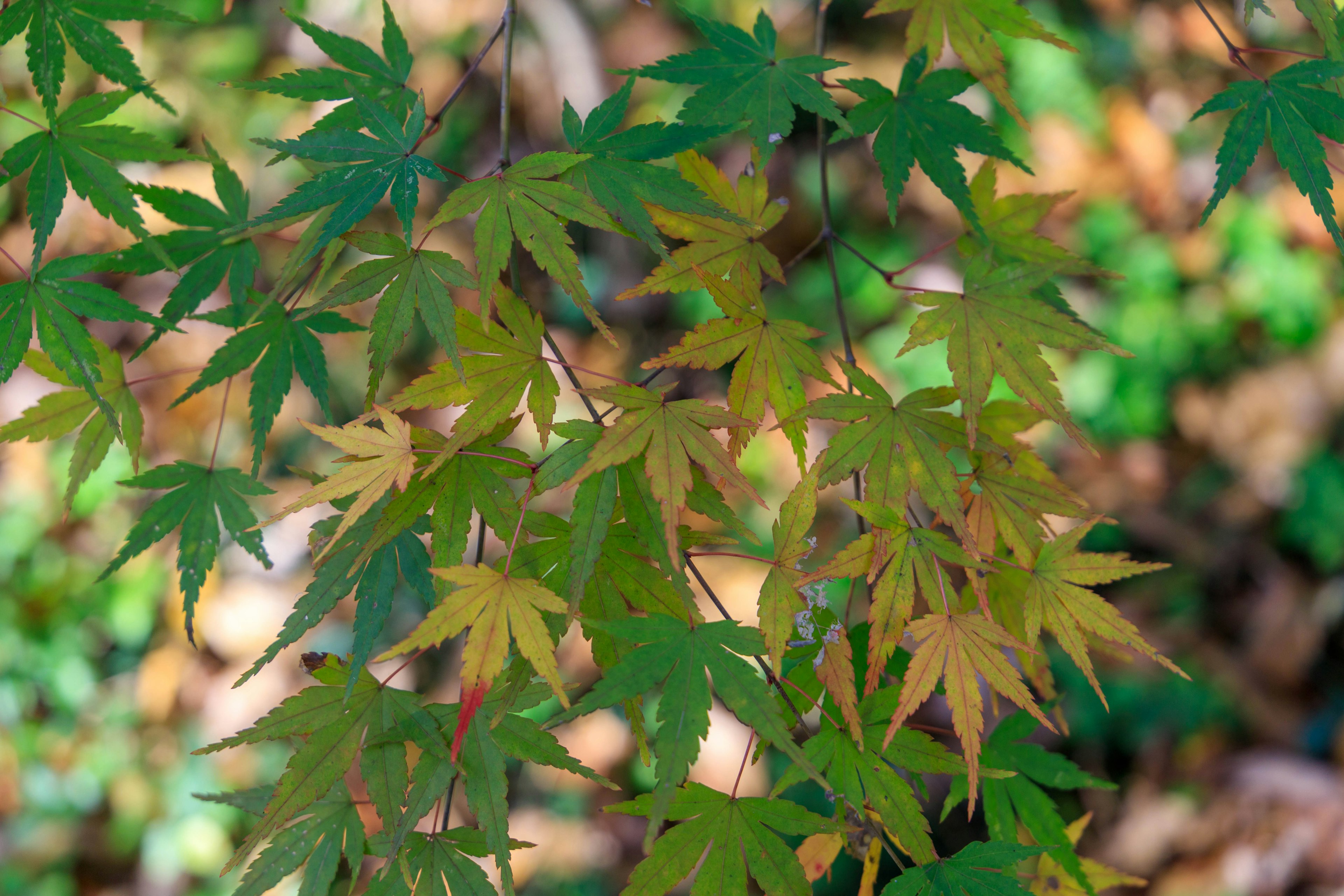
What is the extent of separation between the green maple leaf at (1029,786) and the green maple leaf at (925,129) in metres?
0.55

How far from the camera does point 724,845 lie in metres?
0.70

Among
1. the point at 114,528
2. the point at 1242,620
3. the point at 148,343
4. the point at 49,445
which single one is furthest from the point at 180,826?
the point at 1242,620

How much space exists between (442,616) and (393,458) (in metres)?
0.15

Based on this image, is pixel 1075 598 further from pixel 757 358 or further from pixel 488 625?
pixel 488 625

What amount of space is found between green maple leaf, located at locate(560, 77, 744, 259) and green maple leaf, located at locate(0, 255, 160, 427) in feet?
1.43

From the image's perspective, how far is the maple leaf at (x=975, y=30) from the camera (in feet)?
2.62

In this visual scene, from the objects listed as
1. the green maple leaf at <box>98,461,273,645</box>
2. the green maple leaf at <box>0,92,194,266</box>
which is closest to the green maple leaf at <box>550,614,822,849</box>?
the green maple leaf at <box>98,461,273,645</box>

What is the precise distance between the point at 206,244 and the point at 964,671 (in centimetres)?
92

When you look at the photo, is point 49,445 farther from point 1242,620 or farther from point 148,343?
point 1242,620

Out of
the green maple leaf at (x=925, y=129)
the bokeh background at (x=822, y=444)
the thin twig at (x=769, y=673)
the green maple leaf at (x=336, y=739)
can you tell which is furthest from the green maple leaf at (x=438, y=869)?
the bokeh background at (x=822, y=444)

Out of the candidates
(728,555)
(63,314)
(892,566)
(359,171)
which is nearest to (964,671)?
(892,566)

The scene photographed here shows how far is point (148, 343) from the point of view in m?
0.97

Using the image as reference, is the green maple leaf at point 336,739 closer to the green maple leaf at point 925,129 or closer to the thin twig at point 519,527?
the thin twig at point 519,527

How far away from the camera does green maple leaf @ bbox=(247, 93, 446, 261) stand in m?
0.67
